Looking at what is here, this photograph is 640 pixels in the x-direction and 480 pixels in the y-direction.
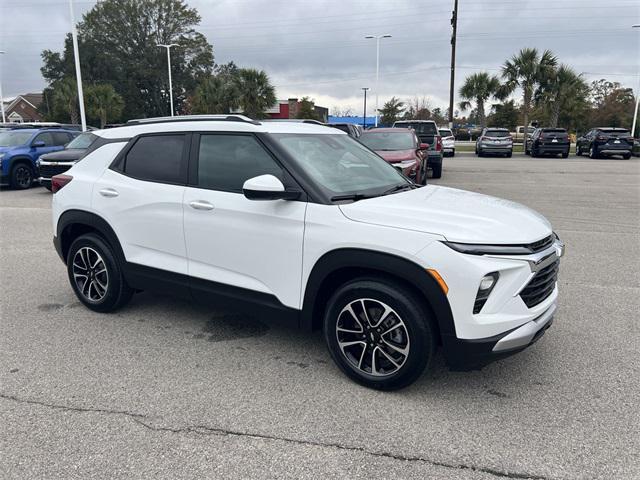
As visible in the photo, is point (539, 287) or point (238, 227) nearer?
point (539, 287)

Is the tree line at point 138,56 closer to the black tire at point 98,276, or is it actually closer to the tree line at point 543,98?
the tree line at point 543,98

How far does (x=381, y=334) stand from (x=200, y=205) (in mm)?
1722

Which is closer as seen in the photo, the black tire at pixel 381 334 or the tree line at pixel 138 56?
the black tire at pixel 381 334

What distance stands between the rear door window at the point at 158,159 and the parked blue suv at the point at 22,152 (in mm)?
12111

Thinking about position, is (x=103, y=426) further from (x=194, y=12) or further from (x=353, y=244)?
(x=194, y=12)

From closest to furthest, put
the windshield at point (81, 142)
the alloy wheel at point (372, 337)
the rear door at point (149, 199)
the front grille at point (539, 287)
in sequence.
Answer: the front grille at point (539, 287), the alloy wheel at point (372, 337), the rear door at point (149, 199), the windshield at point (81, 142)

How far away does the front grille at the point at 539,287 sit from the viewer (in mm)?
3076

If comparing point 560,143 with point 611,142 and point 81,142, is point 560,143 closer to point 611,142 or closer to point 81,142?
point 611,142

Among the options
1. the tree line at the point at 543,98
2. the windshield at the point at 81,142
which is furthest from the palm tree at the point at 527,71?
the windshield at the point at 81,142

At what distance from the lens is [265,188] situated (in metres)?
3.32

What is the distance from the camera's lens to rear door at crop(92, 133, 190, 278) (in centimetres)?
414

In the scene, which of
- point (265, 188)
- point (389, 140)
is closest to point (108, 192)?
point (265, 188)

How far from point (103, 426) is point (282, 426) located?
1075 mm

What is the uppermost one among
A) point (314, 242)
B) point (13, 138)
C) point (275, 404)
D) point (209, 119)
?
point (209, 119)
